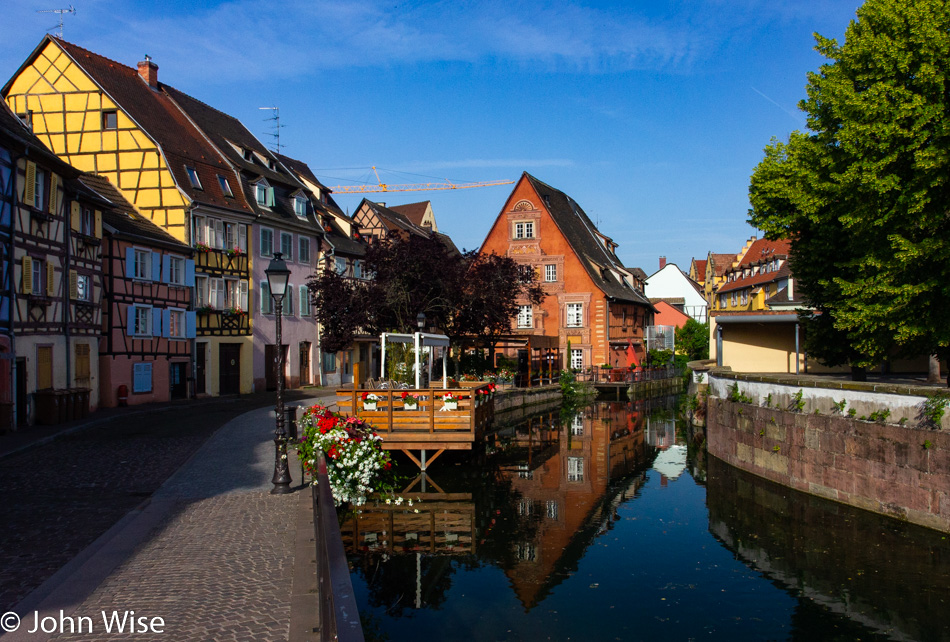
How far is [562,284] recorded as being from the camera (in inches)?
2108

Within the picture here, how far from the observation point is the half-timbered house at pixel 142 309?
2823 centimetres

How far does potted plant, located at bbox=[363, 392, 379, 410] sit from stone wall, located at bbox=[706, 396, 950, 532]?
9.38 m

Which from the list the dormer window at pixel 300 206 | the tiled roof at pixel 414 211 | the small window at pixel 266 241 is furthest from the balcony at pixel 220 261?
the tiled roof at pixel 414 211

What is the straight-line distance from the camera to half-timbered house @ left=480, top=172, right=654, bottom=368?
52594 millimetres

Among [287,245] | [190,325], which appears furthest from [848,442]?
[287,245]

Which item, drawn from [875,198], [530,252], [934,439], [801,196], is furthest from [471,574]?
[530,252]

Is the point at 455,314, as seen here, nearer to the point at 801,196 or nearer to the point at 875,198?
the point at 801,196

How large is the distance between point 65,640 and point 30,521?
5.23m

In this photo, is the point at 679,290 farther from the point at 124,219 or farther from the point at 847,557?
the point at 847,557

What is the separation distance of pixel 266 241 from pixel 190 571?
103 ft

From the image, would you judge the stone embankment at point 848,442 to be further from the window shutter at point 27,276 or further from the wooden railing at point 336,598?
the window shutter at point 27,276

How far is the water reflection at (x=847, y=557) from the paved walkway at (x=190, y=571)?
7.60 metres

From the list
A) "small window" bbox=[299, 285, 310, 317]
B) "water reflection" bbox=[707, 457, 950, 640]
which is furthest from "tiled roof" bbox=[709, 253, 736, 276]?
"water reflection" bbox=[707, 457, 950, 640]

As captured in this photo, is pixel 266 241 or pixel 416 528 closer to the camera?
pixel 416 528
